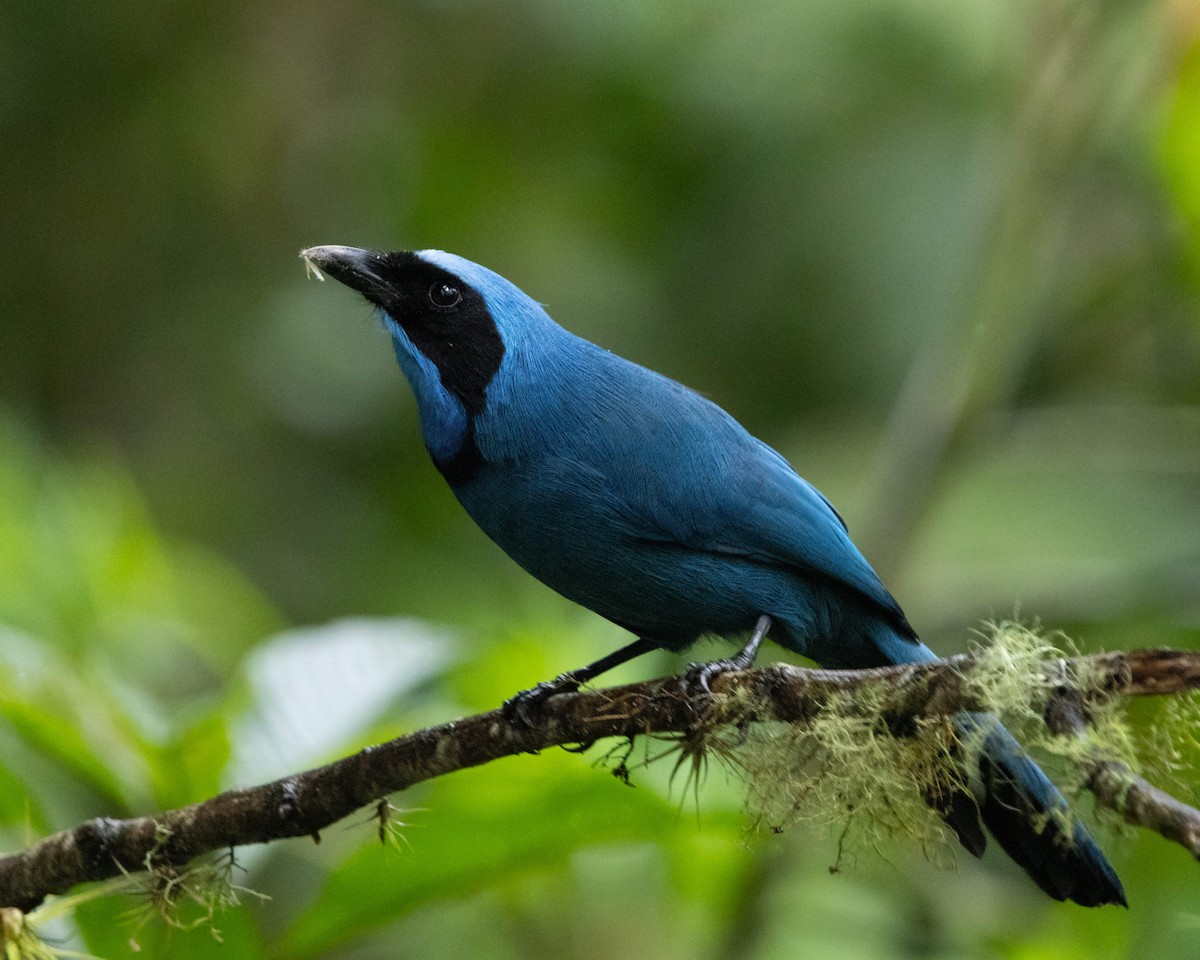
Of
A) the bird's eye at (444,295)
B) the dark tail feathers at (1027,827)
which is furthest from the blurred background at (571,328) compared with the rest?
the bird's eye at (444,295)

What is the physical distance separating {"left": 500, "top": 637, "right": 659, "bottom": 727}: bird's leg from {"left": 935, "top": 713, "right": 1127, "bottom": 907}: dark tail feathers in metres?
0.80

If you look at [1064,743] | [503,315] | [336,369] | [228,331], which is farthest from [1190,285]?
[228,331]

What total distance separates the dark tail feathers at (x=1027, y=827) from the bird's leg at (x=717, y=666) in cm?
46

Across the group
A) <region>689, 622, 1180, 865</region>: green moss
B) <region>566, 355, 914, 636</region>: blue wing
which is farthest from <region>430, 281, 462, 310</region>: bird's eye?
<region>689, 622, 1180, 865</region>: green moss

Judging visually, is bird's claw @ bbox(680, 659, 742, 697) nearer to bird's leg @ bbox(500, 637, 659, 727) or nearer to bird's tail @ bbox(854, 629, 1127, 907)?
bird's leg @ bbox(500, 637, 659, 727)

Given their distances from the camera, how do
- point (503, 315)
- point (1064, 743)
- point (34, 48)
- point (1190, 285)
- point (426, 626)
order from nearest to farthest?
1. point (1064, 743)
2. point (503, 315)
3. point (426, 626)
4. point (1190, 285)
5. point (34, 48)

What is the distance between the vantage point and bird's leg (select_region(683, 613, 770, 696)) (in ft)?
8.74

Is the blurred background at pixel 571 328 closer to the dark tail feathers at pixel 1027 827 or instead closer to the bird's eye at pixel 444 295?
the dark tail feathers at pixel 1027 827

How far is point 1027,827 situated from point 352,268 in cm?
199

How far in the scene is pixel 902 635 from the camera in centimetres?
331

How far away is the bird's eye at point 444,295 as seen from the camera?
344 centimetres

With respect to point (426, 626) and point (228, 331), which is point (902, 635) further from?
point (228, 331)

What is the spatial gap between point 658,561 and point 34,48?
513 cm

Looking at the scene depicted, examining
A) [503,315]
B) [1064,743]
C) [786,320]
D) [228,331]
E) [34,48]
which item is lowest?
[1064,743]
